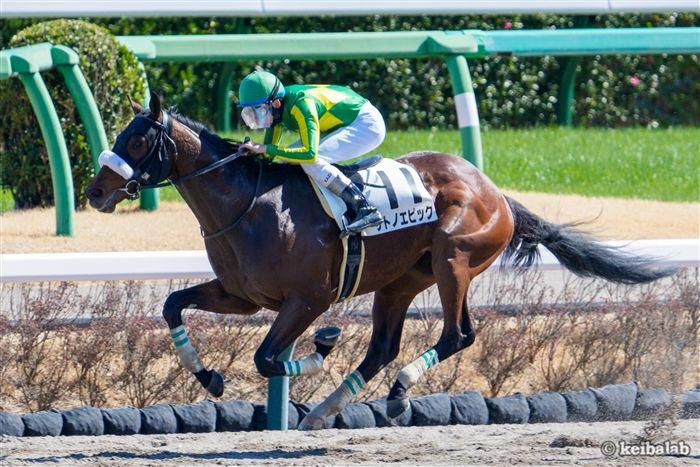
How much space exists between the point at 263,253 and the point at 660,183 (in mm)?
6445

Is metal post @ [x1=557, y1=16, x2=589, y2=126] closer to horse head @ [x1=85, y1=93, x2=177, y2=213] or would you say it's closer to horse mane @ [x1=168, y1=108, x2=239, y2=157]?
horse mane @ [x1=168, y1=108, x2=239, y2=157]

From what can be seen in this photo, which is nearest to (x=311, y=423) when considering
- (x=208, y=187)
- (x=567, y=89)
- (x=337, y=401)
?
(x=337, y=401)

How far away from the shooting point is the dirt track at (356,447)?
5.22 m

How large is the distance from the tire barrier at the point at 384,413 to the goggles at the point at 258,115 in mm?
1300

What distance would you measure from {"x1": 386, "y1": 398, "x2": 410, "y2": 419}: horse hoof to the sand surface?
6.95 ft

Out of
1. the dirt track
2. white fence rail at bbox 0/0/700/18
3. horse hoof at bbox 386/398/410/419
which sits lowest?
the dirt track

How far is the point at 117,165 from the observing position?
5.46 m

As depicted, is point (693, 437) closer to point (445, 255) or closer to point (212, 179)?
point (445, 255)

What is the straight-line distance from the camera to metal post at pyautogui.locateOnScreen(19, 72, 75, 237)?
8.16 meters

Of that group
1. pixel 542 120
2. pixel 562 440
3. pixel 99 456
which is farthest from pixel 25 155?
pixel 542 120

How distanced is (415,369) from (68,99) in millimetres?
4114

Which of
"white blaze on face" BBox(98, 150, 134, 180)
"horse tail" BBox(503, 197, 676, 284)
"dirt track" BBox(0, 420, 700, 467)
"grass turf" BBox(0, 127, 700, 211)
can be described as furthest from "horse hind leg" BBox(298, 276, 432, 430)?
"grass turf" BBox(0, 127, 700, 211)

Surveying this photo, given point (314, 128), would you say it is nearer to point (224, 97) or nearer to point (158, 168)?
point (158, 168)

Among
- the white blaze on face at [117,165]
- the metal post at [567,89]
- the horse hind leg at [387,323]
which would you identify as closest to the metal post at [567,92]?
the metal post at [567,89]
